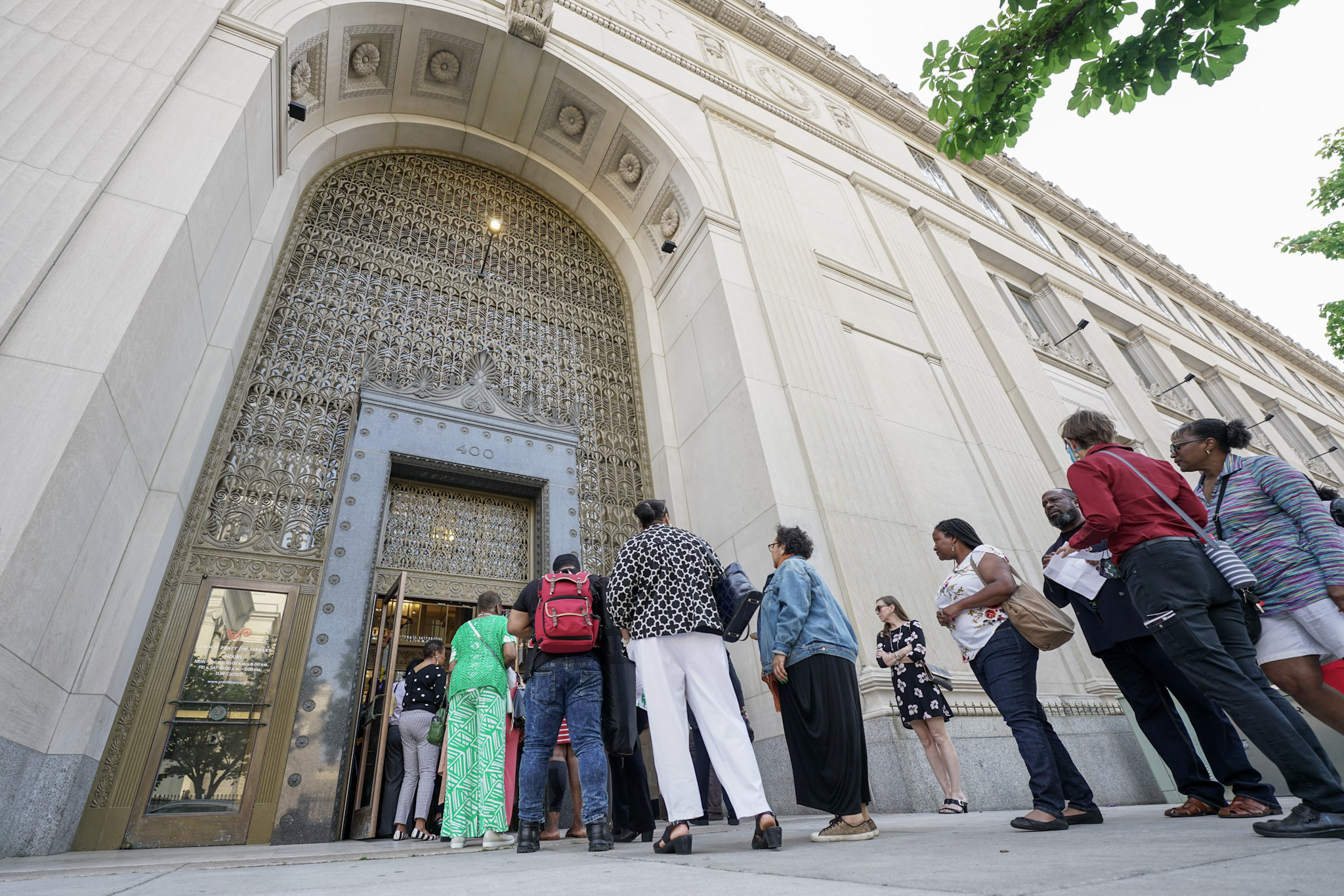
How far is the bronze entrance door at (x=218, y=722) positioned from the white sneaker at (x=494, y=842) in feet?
8.09

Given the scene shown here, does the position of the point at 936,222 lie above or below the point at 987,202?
below

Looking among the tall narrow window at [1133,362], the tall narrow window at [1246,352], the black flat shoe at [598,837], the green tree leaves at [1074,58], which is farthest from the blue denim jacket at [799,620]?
the tall narrow window at [1246,352]

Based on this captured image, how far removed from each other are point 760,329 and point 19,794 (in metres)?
7.41

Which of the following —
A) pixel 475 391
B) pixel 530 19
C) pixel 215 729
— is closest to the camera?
pixel 215 729

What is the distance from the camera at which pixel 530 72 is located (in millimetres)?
9320

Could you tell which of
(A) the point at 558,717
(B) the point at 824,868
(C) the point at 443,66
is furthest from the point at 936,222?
(B) the point at 824,868

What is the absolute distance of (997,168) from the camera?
17188 mm

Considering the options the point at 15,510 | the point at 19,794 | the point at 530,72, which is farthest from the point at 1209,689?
the point at 530,72

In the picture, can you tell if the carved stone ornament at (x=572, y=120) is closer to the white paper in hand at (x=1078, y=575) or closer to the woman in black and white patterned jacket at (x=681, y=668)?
the woman in black and white patterned jacket at (x=681, y=668)

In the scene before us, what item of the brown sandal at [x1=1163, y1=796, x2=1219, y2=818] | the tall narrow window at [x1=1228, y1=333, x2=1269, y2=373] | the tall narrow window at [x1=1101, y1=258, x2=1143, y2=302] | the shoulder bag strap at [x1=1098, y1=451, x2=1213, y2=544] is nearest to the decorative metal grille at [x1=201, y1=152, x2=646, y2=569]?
the brown sandal at [x1=1163, y1=796, x2=1219, y2=818]

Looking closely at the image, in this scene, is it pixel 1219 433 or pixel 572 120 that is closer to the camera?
pixel 1219 433

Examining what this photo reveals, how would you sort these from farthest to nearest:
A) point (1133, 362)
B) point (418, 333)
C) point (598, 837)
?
point (1133, 362) < point (418, 333) < point (598, 837)

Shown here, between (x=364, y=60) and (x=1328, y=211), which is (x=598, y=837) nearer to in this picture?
(x=364, y=60)

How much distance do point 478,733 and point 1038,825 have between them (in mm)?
3060
